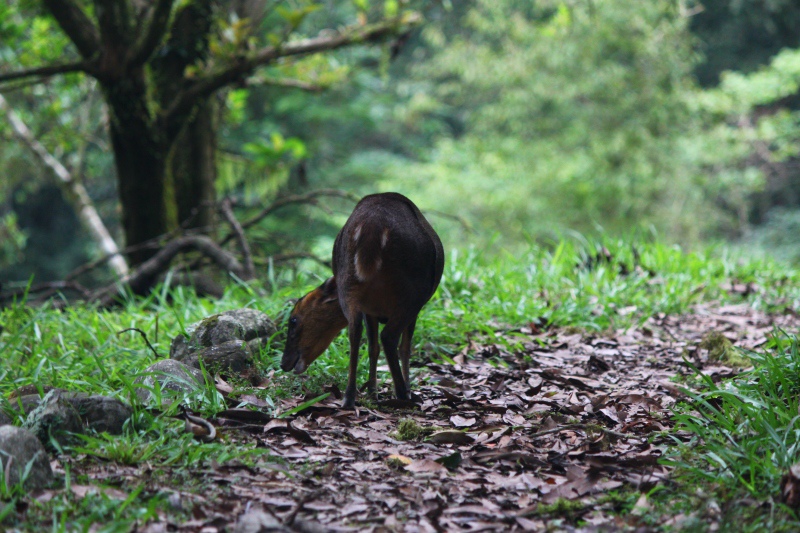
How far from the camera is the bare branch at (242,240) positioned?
610 cm

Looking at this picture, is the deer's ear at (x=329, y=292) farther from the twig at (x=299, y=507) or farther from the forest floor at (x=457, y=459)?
the twig at (x=299, y=507)

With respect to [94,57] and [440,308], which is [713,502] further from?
[94,57]

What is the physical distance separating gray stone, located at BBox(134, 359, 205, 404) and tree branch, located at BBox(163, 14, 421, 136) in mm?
4059

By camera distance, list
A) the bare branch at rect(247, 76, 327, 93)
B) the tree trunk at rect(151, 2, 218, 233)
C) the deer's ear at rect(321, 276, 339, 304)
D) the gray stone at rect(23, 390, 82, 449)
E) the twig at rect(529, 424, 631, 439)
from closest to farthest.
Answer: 1. the gray stone at rect(23, 390, 82, 449)
2. the twig at rect(529, 424, 631, 439)
3. the deer's ear at rect(321, 276, 339, 304)
4. the tree trunk at rect(151, 2, 218, 233)
5. the bare branch at rect(247, 76, 327, 93)

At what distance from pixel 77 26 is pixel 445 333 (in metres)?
4.09

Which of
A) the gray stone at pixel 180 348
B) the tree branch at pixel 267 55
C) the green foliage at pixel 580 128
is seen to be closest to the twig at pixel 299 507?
the gray stone at pixel 180 348

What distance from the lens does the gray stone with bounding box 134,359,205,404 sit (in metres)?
3.27

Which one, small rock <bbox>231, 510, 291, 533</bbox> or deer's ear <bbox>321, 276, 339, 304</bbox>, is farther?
deer's ear <bbox>321, 276, 339, 304</bbox>

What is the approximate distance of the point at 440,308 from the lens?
16.6 ft

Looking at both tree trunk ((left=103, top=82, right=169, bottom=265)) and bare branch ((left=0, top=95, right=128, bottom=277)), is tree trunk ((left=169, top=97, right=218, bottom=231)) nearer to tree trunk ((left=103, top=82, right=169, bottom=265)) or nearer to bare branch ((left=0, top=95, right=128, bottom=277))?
tree trunk ((left=103, top=82, right=169, bottom=265))

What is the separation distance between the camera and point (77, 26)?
6.35 meters

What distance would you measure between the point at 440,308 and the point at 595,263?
2.17 metres

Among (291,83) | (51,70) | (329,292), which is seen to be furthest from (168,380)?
(291,83)

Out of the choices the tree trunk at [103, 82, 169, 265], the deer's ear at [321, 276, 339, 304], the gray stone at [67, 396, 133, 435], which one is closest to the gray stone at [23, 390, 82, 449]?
the gray stone at [67, 396, 133, 435]
